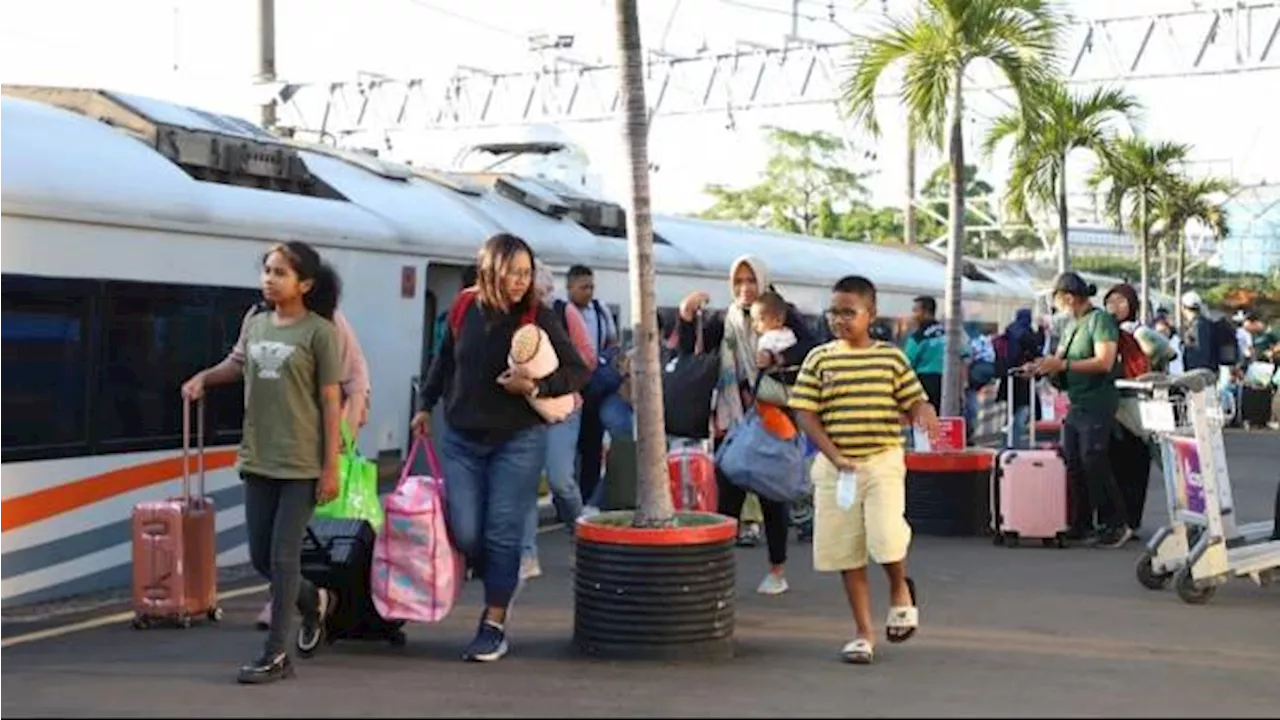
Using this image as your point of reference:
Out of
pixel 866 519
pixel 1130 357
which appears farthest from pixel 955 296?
pixel 866 519

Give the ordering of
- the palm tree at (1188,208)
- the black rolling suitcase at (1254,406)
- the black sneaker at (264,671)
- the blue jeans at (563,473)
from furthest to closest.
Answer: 1. the palm tree at (1188,208)
2. the black rolling suitcase at (1254,406)
3. the blue jeans at (563,473)
4. the black sneaker at (264,671)

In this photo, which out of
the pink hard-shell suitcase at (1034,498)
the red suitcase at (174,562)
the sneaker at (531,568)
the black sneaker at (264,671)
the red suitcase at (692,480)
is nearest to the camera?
the black sneaker at (264,671)

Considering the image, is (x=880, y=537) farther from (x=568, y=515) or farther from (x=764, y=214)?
(x=764, y=214)

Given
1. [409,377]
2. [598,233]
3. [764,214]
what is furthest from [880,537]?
[764,214]

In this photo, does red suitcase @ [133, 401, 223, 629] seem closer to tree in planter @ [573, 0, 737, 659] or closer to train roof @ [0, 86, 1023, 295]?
train roof @ [0, 86, 1023, 295]

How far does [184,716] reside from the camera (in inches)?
222

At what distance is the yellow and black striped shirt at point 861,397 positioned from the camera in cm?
688

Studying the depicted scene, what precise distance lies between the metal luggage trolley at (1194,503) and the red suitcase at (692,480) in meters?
2.74

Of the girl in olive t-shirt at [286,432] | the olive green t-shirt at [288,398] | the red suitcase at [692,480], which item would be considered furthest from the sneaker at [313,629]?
the red suitcase at [692,480]

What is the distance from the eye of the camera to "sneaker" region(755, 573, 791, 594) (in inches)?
343

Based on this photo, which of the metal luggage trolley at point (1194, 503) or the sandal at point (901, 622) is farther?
the metal luggage trolley at point (1194, 503)

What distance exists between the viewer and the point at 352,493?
738 cm

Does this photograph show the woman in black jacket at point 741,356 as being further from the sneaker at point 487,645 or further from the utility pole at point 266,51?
the utility pole at point 266,51

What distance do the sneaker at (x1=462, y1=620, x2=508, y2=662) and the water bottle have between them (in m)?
1.50
